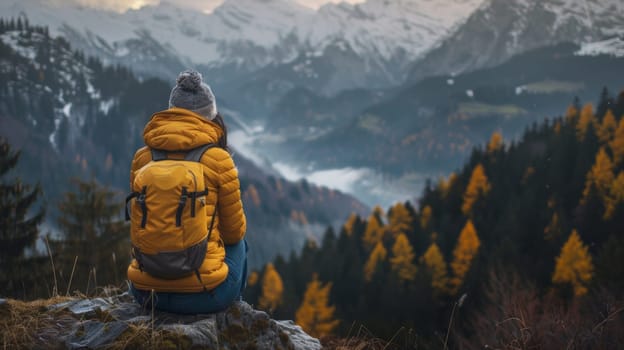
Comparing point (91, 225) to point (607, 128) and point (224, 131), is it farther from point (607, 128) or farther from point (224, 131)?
point (607, 128)

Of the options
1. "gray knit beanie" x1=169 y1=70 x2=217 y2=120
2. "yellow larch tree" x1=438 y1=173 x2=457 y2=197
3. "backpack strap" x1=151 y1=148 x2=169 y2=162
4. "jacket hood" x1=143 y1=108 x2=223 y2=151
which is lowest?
"yellow larch tree" x1=438 y1=173 x2=457 y2=197

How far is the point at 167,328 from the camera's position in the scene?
5152 mm

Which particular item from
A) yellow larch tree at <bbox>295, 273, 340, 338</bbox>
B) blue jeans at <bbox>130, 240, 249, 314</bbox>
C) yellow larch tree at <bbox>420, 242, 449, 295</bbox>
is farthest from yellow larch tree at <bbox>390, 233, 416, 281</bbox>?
blue jeans at <bbox>130, 240, 249, 314</bbox>

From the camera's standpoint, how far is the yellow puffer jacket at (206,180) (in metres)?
5.04

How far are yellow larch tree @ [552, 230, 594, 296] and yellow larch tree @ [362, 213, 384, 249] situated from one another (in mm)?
33753

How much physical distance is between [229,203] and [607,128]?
8450 centimetres

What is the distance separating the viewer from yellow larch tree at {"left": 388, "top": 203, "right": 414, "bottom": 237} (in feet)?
265

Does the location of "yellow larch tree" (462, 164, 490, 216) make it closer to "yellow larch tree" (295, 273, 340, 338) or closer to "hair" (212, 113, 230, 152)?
"yellow larch tree" (295, 273, 340, 338)

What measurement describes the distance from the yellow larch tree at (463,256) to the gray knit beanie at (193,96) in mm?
56801

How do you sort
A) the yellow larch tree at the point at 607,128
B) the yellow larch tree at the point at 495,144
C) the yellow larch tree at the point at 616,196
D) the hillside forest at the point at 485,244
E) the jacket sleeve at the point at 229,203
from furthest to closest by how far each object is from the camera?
1. the yellow larch tree at the point at 495,144
2. the yellow larch tree at the point at 607,128
3. the yellow larch tree at the point at 616,196
4. the hillside forest at the point at 485,244
5. the jacket sleeve at the point at 229,203

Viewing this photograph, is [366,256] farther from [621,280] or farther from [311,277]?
[621,280]

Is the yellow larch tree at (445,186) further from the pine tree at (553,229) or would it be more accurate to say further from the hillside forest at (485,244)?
the pine tree at (553,229)

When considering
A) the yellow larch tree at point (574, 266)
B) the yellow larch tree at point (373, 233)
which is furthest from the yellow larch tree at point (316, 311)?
the yellow larch tree at point (373, 233)

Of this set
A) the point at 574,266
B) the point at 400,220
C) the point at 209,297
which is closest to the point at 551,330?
the point at 209,297
